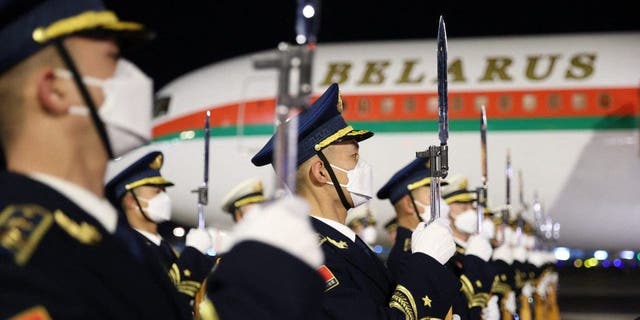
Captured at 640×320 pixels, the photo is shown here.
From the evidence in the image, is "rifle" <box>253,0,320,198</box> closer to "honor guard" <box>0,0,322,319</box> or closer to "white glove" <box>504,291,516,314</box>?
"honor guard" <box>0,0,322,319</box>

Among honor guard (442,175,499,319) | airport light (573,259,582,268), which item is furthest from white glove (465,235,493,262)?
airport light (573,259,582,268)

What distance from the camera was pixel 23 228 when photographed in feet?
5.39

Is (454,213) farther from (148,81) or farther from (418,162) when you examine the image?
(148,81)

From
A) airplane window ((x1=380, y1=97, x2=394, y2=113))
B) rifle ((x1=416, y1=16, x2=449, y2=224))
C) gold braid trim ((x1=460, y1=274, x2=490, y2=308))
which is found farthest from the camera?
airplane window ((x1=380, y1=97, x2=394, y2=113))

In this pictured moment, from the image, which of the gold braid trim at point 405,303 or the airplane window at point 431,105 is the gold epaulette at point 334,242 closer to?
the gold braid trim at point 405,303

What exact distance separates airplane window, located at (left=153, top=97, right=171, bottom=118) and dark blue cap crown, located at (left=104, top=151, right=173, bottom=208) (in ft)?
29.9

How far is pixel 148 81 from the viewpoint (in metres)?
1.97

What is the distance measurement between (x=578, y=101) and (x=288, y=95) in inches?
452

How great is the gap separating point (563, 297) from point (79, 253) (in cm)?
1511

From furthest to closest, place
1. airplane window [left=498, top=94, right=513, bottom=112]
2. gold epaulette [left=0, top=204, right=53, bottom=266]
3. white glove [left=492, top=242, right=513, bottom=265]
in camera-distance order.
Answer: airplane window [left=498, top=94, right=513, bottom=112] < white glove [left=492, top=242, right=513, bottom=265] < gold epaulette [left=0, top=204, right=53, bottom=266]

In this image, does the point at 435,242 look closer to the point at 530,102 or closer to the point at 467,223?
the point at 467,223

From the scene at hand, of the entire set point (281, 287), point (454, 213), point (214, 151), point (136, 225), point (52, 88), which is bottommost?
point (214, 151)

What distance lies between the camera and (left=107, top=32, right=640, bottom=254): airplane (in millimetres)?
12766

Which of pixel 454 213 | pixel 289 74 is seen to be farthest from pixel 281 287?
pixel 454 213
